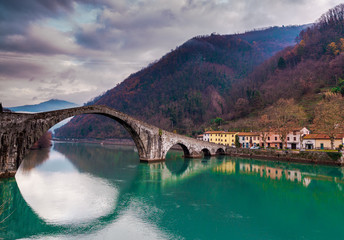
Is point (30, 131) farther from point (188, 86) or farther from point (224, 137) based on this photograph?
point (188, 86)

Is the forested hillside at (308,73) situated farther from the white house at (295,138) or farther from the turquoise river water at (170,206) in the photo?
the turquoise river water at (170,206)

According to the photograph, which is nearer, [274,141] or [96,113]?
[96,113]

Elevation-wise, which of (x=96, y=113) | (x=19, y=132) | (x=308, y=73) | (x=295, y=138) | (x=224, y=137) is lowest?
(x=295, y=138)

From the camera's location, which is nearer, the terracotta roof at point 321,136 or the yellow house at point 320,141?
the terracotta roof at point 321,136

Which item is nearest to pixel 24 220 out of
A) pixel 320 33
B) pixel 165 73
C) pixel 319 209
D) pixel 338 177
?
pixel 319 209

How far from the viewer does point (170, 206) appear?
1502 cm

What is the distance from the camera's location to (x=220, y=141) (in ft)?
178

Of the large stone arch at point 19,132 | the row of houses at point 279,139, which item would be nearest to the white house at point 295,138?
the row of houses at point 279,139

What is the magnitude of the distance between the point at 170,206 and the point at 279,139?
129 feet

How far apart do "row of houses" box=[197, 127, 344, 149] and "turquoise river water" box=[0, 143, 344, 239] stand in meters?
15.9

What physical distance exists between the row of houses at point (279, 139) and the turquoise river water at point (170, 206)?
15.9m

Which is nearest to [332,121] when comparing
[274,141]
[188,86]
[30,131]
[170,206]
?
[274,141]

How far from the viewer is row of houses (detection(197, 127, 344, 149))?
3919 centimetres

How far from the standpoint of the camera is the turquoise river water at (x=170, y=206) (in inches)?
448
